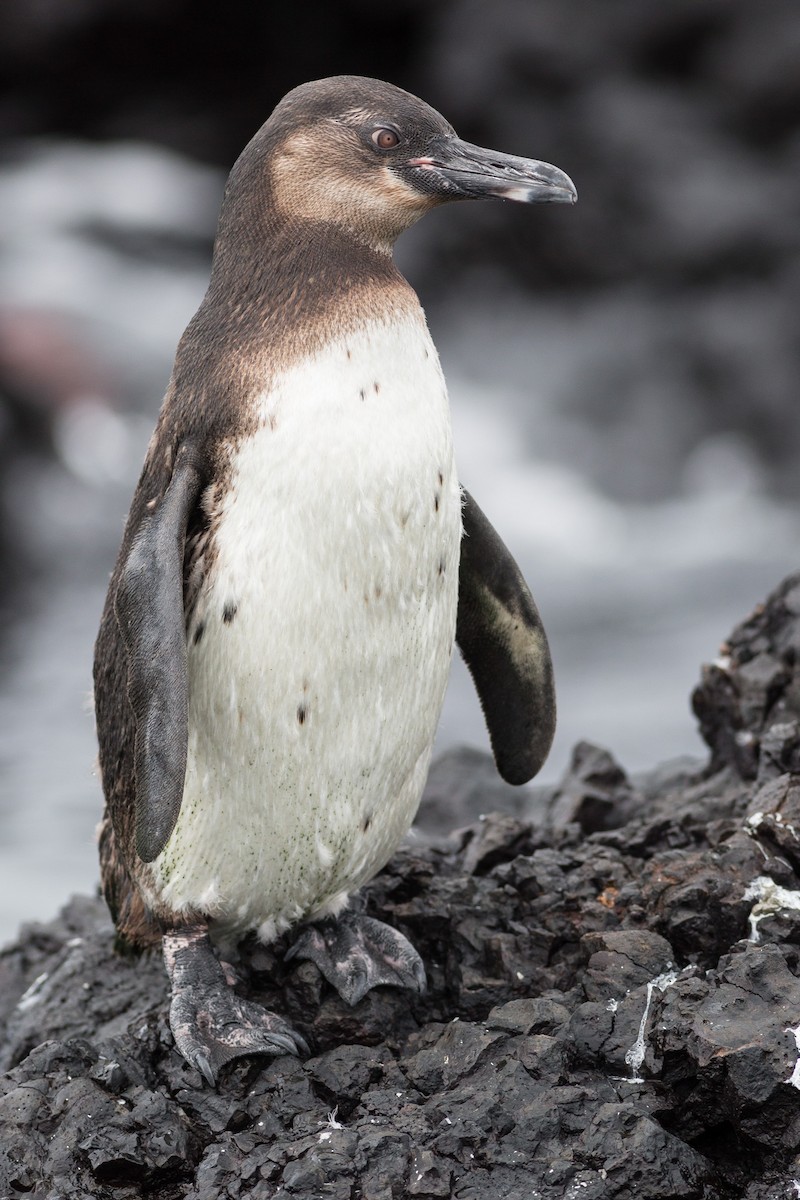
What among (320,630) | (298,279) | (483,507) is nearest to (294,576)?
(320,630)

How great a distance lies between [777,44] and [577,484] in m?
4.08

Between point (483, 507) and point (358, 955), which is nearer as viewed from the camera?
point (358, 955)

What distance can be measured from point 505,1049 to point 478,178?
2.07m

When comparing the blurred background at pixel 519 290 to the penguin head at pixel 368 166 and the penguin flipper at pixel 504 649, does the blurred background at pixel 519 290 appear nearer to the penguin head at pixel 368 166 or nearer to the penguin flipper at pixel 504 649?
the penguin flipper at pixel 504 649

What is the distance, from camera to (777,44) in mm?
11922

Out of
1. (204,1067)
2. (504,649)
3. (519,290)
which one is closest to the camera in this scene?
(204,1067)

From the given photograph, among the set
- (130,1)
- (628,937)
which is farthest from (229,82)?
(628,937)

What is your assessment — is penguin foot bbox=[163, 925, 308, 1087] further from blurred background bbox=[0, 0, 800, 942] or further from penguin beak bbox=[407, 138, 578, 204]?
blurred background bbox=[0, 0, 800, 942]

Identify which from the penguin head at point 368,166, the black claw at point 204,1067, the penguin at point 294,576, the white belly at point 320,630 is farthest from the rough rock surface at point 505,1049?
the penguin head at point 368,166

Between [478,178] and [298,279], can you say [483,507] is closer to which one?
[478,178]

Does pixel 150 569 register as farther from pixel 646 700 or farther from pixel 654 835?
pixel 646 700

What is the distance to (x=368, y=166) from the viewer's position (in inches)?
139

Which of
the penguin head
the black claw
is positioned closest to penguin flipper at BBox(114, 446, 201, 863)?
the black claw

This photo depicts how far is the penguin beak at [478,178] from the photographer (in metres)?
3.55
